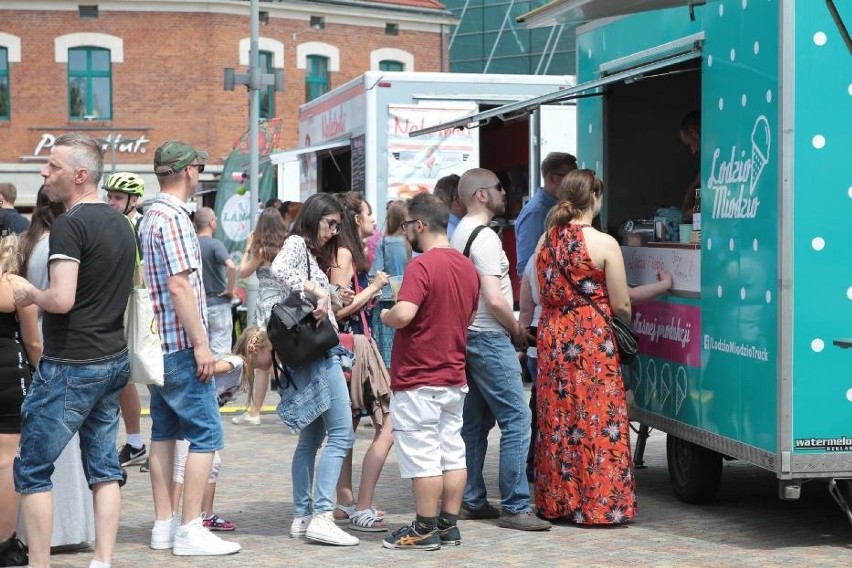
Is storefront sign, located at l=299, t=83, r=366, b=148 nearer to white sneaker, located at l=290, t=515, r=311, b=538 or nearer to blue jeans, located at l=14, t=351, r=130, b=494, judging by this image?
white sneaker, located at l=290, t=515, r=311, b=538

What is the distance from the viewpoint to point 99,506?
19.2 ft

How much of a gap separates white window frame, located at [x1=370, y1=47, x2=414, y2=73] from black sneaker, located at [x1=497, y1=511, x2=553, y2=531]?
104 feet

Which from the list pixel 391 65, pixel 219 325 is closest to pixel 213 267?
pixel 219 325

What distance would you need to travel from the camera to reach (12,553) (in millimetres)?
6383

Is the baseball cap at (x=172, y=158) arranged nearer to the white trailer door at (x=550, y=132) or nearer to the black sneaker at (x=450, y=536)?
the black sneaker at (x=450, y=536)

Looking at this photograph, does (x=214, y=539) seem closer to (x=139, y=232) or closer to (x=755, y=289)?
(x=139, y=232)

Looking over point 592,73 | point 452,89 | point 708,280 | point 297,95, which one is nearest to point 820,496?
point 708,280

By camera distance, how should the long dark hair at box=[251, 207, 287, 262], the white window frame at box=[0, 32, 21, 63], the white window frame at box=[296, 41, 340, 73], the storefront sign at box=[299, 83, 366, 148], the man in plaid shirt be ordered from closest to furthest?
the man in plaid shirt < the long dark hair at box=[251, 207, 287, 262] < the storefront sign at box=[299, 83, 366, 148] < the white window frame at box=[0, 32, 21, 63] < the white window frame at box=[296, 41, 340, 73]

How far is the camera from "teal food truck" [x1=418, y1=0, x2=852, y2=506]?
20.2 feet

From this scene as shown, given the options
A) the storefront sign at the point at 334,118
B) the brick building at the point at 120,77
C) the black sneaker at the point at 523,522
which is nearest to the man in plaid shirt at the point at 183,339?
the black sneaker at the point at 523,522

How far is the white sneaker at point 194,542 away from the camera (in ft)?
21.4

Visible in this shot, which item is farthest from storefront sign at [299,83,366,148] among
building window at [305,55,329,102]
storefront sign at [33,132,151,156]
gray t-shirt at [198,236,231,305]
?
building window at [305,55,329,102]

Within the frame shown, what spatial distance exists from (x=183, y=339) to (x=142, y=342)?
1.52 feet

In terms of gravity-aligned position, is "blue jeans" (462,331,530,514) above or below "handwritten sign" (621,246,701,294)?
below
